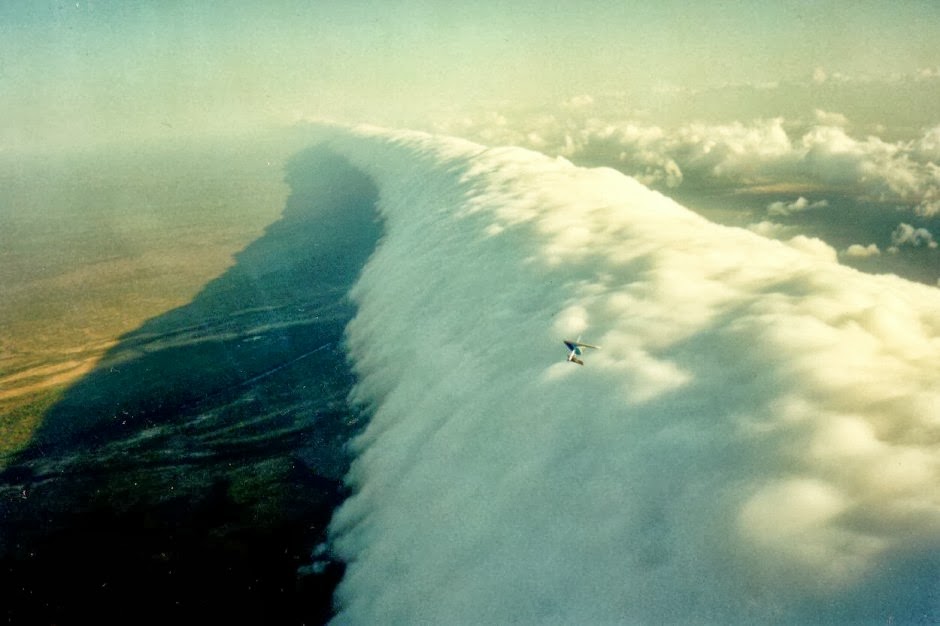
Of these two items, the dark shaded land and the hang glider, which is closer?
the hang glider

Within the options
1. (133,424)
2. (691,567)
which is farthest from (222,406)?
(691,567)

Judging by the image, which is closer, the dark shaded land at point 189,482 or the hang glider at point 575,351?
the hang glider at point 575,351

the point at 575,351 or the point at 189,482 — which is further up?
the point at 575,351

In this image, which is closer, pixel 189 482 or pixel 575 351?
pixel 575 351

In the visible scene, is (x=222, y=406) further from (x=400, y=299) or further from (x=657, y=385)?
(x=657, y=385)

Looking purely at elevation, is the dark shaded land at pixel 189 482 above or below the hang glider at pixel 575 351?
below

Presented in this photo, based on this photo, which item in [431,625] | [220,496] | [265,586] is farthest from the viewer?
[220,496]

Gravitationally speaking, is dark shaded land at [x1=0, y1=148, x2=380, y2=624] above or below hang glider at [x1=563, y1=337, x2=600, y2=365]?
below

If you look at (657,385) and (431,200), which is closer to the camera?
(657,385)
